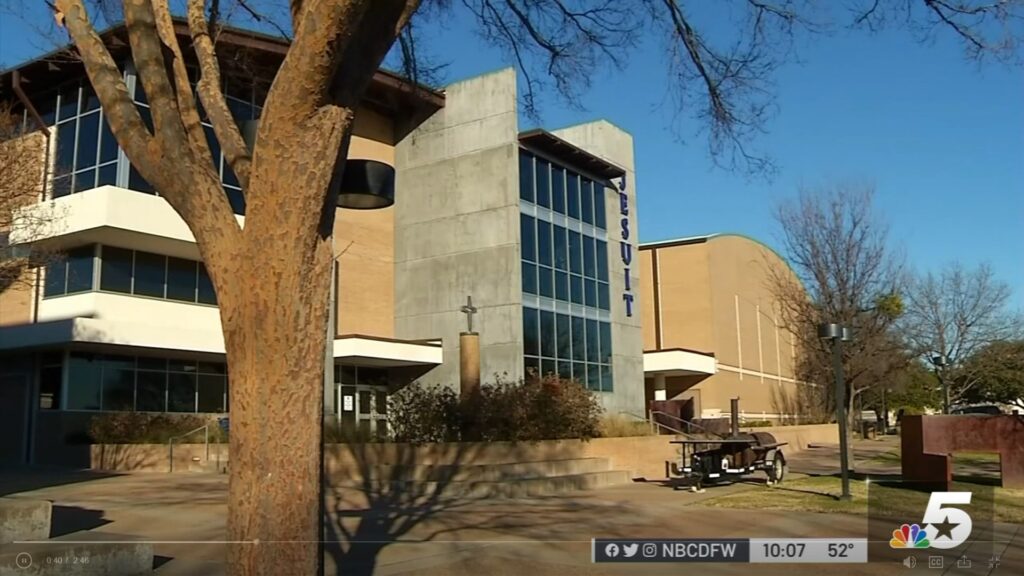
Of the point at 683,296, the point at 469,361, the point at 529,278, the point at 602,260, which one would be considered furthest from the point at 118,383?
the point at 683,296

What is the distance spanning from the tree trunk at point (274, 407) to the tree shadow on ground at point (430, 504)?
3.84 meters

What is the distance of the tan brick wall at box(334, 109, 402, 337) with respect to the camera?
33.1 m

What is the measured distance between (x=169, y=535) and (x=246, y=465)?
22.6 feet

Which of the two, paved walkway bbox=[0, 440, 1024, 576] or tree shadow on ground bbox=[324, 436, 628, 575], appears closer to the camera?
paved walkway bbox=[0, 440, 1024, 576]

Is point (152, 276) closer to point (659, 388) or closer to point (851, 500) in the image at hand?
point (851, 500)

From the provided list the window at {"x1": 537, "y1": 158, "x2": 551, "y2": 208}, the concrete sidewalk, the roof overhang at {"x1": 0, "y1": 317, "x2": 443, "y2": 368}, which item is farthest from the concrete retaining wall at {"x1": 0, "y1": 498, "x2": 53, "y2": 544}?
the window at {"x1": 537, "y1": 158, "x2": 551, "y2": 208}

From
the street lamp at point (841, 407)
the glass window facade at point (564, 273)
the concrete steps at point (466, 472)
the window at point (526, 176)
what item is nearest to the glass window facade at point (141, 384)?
the glass window facade at point (564, 273)

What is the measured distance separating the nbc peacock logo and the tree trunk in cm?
763

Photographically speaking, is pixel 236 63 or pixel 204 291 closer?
pixel 236 63

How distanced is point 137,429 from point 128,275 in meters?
4.77

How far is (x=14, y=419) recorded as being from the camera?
89.4 feet

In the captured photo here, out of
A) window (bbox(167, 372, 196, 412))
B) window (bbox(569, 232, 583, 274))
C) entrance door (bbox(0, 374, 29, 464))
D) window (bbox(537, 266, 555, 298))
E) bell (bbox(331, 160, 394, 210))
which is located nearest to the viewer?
bell (bbox(331, 160, 394, 210))

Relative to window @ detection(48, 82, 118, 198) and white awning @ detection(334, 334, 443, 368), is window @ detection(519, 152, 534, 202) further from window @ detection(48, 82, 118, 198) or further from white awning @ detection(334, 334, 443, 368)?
window @ detection(48, 82, 118, 198)

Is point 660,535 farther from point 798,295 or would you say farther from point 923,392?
point 923,392
